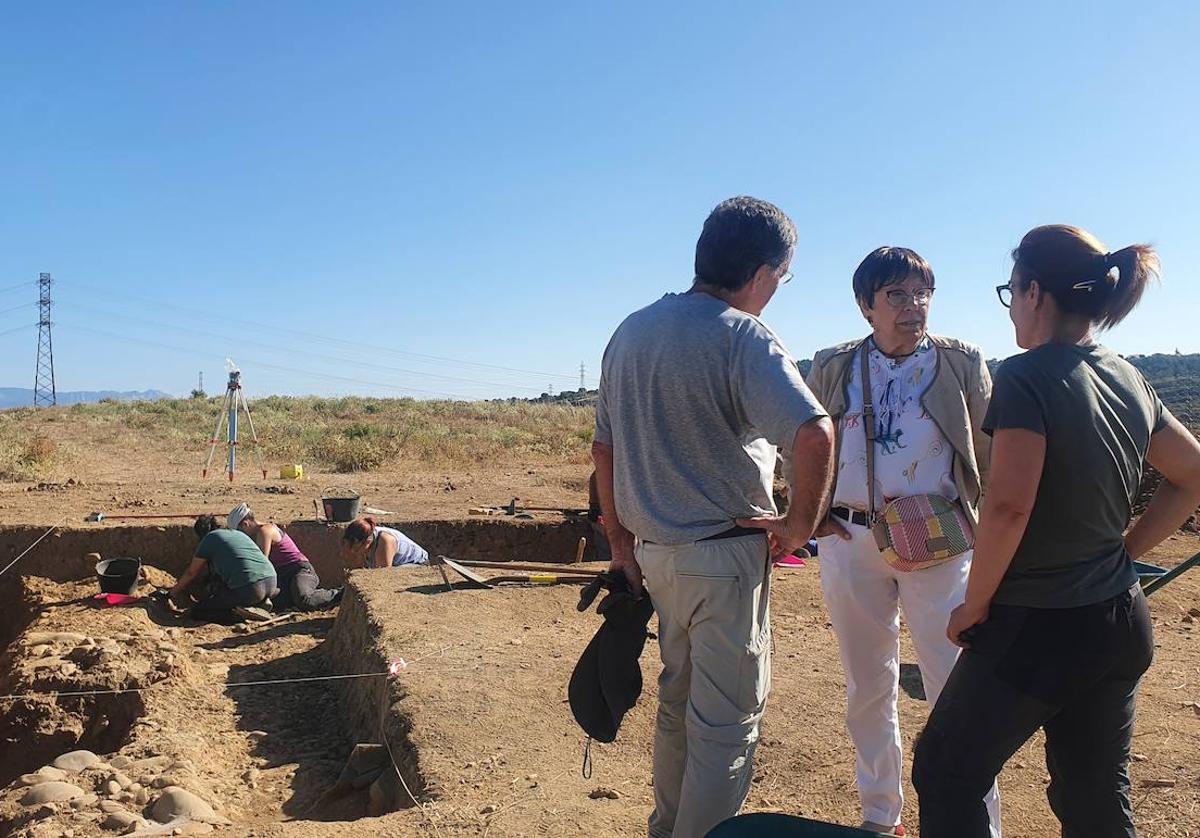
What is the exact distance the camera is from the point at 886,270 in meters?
2.73

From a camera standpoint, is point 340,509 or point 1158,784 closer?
point 1158,784

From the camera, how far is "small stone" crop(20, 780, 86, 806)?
3693 millimetres

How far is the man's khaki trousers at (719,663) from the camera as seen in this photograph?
226 centimetres

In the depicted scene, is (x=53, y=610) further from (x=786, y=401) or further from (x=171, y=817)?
(x=786, y=401)

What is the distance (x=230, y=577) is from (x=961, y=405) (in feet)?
21.5

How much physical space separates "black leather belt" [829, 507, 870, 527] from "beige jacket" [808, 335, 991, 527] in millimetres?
165

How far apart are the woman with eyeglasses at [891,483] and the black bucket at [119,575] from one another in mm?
6997

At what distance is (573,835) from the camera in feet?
10.1

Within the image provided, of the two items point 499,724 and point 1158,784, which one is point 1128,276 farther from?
point 499,724

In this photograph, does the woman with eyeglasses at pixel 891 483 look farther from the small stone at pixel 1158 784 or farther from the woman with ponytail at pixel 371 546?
the woman with ponytail at pixel 371 546

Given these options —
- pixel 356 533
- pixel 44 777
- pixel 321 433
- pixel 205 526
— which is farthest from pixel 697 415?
pixel 321 433

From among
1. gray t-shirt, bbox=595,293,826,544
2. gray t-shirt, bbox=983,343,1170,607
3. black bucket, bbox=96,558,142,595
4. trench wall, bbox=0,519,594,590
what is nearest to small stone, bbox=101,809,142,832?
gray t-shirt, bbox=595,293,826,544

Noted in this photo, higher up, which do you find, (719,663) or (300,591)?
(719,663)

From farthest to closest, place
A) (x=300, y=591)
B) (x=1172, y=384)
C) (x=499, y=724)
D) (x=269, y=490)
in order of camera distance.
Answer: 1. (x=1172, y=384)
2. (x=269, y=490)
3. (x=300, y=591)
4. (x=499, y=724)
